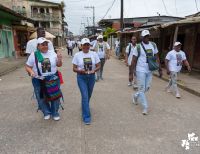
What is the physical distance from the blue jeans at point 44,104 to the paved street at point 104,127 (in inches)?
8.2

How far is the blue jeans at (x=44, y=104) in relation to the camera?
4.41 metres

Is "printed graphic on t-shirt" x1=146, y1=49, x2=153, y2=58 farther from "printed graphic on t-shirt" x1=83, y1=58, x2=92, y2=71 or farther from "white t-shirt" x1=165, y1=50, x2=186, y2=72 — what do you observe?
"white t-shirt" x1=165, y1=50, x2=186, y2=72

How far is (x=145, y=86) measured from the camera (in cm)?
502

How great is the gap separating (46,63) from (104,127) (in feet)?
5.35

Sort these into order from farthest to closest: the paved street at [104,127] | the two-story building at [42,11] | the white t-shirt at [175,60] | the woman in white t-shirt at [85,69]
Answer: the two-story building at [42,11] → the white t-shirt at [175,60] → the woman in white t-shirt at [85,69] → the paved street at [104,127]

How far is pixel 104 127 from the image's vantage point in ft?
13.9

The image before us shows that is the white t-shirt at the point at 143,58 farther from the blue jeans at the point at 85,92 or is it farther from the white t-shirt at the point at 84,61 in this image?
Answer: the blue jeans at the point at 85,92

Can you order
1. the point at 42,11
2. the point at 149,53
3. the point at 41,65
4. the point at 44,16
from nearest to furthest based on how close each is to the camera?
the point at 41,65
the point at 149,53
the point at 44,16
the point at 42,11

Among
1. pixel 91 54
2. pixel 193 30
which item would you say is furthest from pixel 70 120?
pixel 193 30

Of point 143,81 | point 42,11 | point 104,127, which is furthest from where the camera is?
point 42,11

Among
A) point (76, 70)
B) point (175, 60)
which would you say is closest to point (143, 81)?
point (76, 70)

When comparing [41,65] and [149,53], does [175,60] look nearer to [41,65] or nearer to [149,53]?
[149,53]

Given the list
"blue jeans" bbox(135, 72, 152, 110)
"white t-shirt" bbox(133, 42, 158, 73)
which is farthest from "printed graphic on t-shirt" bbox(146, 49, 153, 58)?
"blue jeans" bbox(135, 72, 152, 110)

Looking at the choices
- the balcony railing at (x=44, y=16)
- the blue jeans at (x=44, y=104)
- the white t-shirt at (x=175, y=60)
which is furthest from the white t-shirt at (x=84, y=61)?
the balcony railing at (x=44, y=16)
